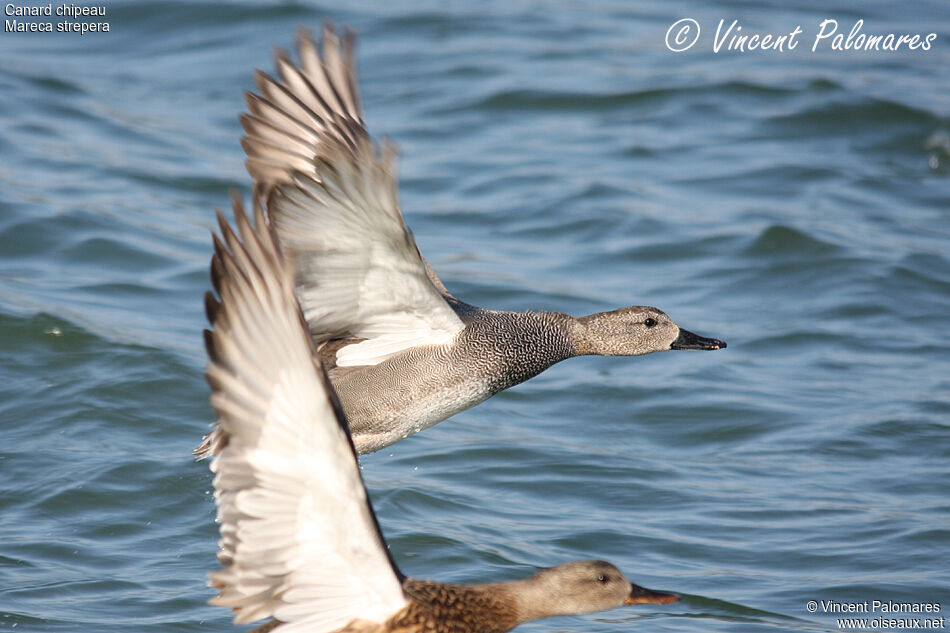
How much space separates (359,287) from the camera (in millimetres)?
5723

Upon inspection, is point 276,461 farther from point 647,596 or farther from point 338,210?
point 338,210

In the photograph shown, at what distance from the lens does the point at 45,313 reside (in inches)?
347

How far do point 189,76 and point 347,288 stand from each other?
28.4 feet

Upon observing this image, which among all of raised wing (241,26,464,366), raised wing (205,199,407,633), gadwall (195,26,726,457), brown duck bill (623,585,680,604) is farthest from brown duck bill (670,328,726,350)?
raised wing (205,199,407,633)

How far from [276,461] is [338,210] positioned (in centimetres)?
179

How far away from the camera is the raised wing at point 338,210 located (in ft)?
17.2

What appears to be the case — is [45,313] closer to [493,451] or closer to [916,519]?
[493,451]

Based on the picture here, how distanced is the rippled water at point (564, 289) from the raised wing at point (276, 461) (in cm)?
192

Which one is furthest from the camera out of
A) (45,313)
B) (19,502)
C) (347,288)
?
(45,313)

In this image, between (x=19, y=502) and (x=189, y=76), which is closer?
(x=19, y=502)

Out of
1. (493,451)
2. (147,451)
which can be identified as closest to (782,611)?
(493,451)

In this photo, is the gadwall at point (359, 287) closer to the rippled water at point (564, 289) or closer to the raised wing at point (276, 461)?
the rippled water at point (564, 289)

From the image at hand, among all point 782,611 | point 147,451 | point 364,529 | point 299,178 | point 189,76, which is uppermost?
point 189,76

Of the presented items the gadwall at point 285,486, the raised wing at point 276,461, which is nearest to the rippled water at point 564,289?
the gadwall at point 285,486
